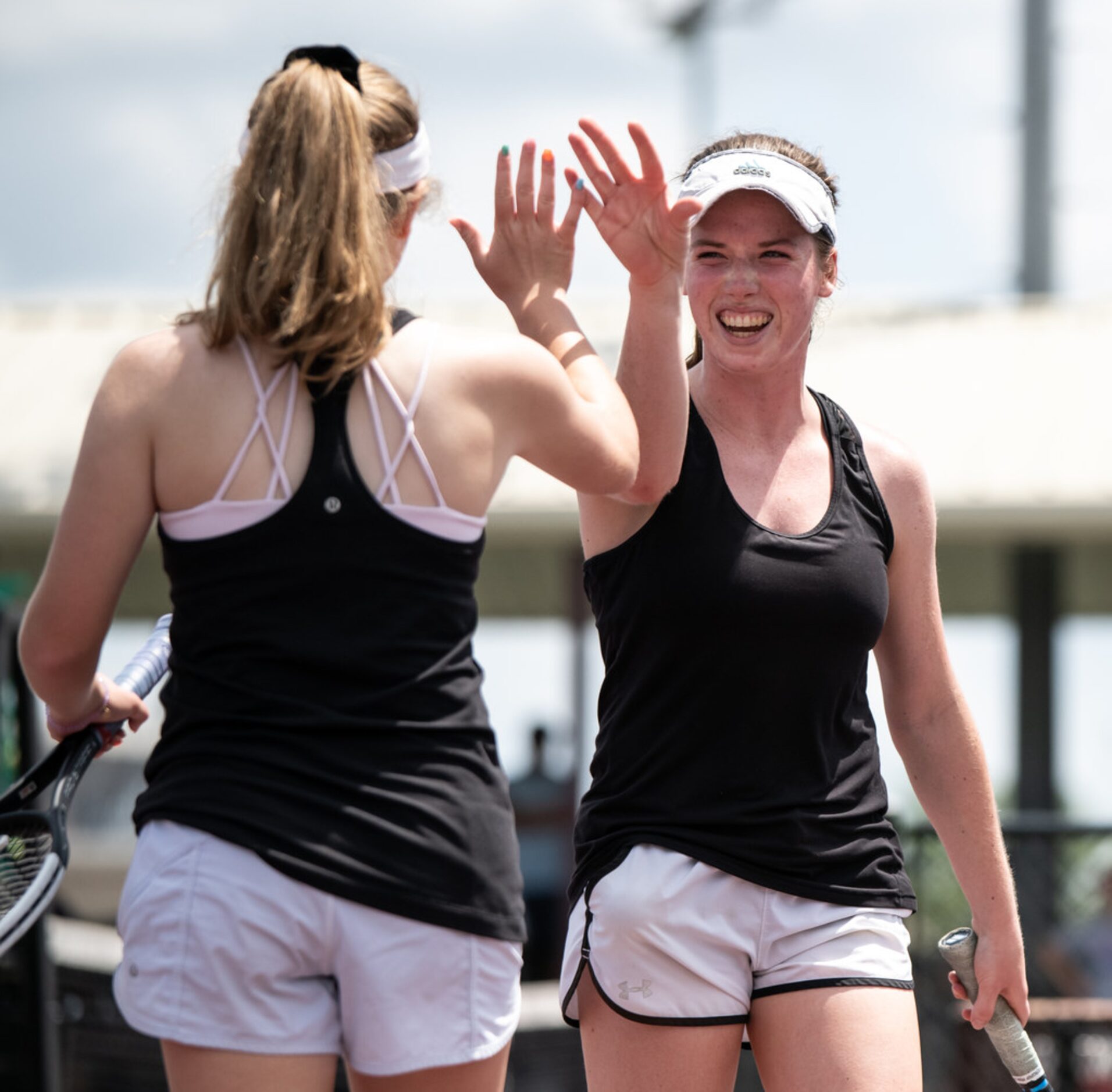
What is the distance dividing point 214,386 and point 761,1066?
1.37 meters

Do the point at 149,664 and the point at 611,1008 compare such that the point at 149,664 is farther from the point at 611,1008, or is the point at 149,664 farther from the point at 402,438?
the point at 611,1008

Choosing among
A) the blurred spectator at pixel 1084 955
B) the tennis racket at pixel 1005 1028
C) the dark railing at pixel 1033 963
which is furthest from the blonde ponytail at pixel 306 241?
the blurred spectator at pixel 1084 955

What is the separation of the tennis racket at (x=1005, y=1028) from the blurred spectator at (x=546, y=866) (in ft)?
20.7

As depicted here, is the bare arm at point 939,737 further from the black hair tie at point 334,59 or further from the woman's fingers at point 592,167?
the black hair tie at point 334,59

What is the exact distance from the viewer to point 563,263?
2.53 metres

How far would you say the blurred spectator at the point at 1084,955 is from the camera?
276 inches

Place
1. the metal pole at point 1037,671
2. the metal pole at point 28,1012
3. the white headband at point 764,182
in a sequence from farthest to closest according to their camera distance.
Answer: the metal pole at point 1037,671
the metal pole at point 28,1012
the white headband at point 764,182

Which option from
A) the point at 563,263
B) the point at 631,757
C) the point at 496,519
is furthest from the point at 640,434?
the point at 496,519

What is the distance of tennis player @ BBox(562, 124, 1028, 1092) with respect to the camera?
260cm

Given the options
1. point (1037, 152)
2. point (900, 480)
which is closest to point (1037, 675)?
point (1037, 152)

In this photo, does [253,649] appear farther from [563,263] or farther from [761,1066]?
[761,1066]

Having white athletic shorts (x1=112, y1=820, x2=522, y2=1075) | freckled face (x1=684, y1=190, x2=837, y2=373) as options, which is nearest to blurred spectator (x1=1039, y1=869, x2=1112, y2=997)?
freckled face (x1=684, y1=190, x2=837, y2=373)

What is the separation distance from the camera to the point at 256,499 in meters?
2.00

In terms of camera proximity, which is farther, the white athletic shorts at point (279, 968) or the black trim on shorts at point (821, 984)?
the black trim on shorts at point (821, 984)
